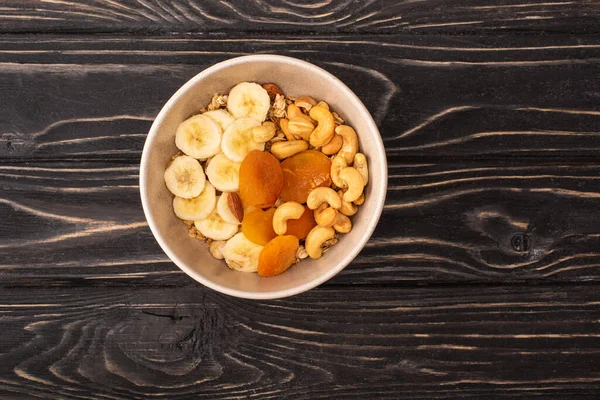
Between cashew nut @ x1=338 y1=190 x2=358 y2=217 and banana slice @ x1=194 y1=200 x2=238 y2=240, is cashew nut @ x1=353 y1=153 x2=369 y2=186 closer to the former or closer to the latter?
cashew nut @ x1=338 y1=190 x2=358 y2=217

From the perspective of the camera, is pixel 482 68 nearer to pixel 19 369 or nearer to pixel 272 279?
pixel 272 279

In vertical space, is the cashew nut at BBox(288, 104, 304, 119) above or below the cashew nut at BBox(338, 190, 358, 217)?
above

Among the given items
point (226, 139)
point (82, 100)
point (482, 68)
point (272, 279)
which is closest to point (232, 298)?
point (272, 279)

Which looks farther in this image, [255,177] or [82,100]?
[82,100]

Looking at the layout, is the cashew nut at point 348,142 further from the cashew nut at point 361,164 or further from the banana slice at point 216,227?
the banana slice at point 216,227

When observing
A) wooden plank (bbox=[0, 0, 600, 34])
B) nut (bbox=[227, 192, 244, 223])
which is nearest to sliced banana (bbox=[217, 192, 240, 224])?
nut (bbox=[227, 192, 244, 223])

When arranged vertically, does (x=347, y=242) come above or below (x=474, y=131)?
below
